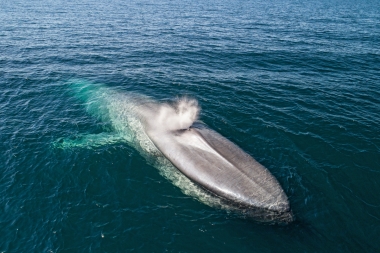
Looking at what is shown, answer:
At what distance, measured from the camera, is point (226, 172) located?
27125 millimetres

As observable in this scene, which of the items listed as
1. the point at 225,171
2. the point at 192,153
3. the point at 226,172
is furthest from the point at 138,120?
the point at 226,172

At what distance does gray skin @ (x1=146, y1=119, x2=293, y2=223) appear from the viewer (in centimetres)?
2461

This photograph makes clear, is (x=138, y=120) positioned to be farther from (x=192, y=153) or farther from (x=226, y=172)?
(x=226, y=172)

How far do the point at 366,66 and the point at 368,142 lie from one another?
30.2 meters

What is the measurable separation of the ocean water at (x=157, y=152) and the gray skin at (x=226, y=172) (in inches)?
42.7

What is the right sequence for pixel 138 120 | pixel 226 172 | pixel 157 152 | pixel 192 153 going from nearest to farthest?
pixel 226 172 → pixel 192 153 → pixel 157 152 → pixel 138 120

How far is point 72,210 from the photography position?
2564cm

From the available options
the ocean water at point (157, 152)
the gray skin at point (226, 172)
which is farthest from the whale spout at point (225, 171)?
the ocean water at point (157, 152)

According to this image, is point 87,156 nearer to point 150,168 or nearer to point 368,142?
point 150,168

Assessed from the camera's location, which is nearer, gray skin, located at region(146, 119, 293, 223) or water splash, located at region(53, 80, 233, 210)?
gray skin, located at region(146, 119, 293, 223)

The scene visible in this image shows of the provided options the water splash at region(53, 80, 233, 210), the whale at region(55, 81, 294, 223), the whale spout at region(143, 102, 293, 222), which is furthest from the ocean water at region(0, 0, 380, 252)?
the whale spout at region(143, 102, 293, 222)

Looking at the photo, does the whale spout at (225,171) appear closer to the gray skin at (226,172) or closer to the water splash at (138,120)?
the gray skin at (226,172)

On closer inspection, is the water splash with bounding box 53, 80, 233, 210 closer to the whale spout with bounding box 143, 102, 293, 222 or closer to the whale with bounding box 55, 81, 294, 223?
the whale with bounding box 55, 81, 294, 223

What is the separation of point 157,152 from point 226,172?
954cm
